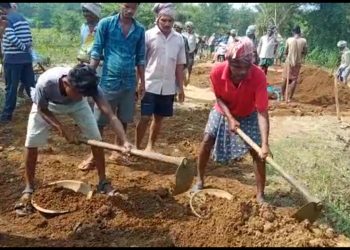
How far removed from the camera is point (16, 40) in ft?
22.4

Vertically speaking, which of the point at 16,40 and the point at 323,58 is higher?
the point at 16,40

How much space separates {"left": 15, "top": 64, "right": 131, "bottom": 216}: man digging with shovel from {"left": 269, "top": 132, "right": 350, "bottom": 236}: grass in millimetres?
2086

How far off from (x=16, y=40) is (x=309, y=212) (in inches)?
195

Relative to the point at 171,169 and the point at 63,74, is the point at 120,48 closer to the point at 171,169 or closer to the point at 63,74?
the point at 63,74

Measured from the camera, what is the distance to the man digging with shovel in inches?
149

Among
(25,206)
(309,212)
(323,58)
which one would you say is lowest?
(25,206)

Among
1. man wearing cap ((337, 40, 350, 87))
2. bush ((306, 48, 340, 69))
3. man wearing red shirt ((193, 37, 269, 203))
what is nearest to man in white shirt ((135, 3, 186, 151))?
man wearing red shirt ((193, 37, 269, 203))

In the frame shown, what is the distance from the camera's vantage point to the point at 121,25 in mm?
4883

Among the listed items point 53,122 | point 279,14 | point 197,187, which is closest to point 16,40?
point 53,122

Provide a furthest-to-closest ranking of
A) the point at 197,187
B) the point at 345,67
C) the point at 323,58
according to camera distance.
Answer: the point at 323,58 < the point at 345,67 < the point at 197,187

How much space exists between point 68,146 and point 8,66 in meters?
1.73

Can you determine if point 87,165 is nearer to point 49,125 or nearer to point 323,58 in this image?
point 49,125

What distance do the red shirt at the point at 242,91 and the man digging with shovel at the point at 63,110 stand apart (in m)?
0.94

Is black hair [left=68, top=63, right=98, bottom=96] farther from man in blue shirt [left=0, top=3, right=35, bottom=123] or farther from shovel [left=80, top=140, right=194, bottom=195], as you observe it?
man in blue shirt [left=0, top=3, right=35, bottom=123]
